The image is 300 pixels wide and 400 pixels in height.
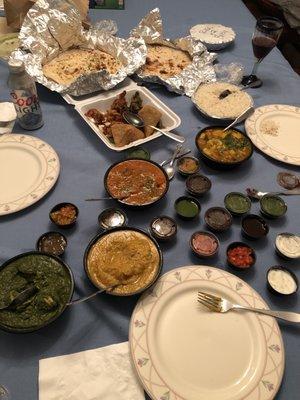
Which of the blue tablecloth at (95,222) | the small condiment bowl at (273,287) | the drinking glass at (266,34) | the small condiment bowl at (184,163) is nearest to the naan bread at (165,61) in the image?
the blue tablecloth at (95,222)

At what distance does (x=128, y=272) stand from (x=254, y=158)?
0.99 meters

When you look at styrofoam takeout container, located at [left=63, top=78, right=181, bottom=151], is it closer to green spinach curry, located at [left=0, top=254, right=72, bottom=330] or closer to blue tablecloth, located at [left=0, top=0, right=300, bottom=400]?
blue tablecloth, located at [left=0, top=0, right=300, bottom=400]

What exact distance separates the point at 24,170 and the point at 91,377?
3.23ft

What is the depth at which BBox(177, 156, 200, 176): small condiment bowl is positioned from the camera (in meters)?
1.70

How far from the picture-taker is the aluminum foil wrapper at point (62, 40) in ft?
7.10

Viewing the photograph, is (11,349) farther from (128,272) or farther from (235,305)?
(235,305)

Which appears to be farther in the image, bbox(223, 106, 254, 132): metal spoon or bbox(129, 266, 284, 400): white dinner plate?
bbox(223, 106, 254, 132): metal spoon

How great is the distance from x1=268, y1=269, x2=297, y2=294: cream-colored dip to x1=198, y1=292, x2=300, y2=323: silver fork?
112 millimetres

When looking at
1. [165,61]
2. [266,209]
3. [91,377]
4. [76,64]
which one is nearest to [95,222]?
[91,377]

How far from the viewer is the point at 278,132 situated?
1945 mm

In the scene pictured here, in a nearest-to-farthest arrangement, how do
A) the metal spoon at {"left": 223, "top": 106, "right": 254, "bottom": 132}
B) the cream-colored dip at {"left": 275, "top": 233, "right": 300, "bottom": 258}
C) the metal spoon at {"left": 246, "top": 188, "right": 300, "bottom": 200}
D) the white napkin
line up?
the white napkin, the cream-colored dip at {"left": 275, "top": 233, "right": 300, "bottom": 258}, the metal spoon at {"left": 246, "top": 188, "right": 300, "bottom": 200}, the metal spoon at {"left": 223, "top": 106, "right": 254, "bottom": 132}

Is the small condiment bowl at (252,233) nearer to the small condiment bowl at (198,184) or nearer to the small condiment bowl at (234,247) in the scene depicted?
the small condiment bowl at (234,247)

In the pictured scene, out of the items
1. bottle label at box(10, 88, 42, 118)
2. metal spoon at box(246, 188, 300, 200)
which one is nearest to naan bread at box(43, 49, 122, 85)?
bottle label at box(10, 88, 42, 118)

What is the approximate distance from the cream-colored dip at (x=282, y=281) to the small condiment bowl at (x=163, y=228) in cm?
41
